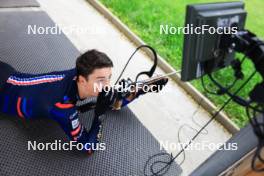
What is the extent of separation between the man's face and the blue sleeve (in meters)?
0.12

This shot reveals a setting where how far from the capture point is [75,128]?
5.83 feet

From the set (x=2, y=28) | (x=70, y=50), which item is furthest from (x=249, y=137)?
(x=2, y=28)

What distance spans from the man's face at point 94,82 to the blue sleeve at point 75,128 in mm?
120

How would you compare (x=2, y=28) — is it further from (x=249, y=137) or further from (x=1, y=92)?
(x=249, y=137)

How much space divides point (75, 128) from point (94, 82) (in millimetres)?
264

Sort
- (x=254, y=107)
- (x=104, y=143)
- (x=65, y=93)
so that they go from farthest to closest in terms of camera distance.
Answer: (x=104, y=143) < (x=65, y=93) < (x=254, y=107)

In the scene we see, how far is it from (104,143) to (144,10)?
6.44 ft

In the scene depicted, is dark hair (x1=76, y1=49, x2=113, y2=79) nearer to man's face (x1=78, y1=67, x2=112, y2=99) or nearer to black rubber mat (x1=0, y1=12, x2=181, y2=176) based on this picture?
man's face (x1=78, y1=67, x2=112, y2=99)

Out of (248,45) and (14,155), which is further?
(14,155)

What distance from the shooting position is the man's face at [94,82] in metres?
1.74

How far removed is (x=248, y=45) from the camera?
0.98 m

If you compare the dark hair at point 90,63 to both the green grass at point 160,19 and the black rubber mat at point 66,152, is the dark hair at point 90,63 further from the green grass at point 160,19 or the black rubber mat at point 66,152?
the green grass at point 160,19

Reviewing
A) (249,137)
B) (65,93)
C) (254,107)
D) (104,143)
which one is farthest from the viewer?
(104,143)

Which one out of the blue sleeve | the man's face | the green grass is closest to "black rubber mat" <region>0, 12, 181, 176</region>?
the blue sleeve
